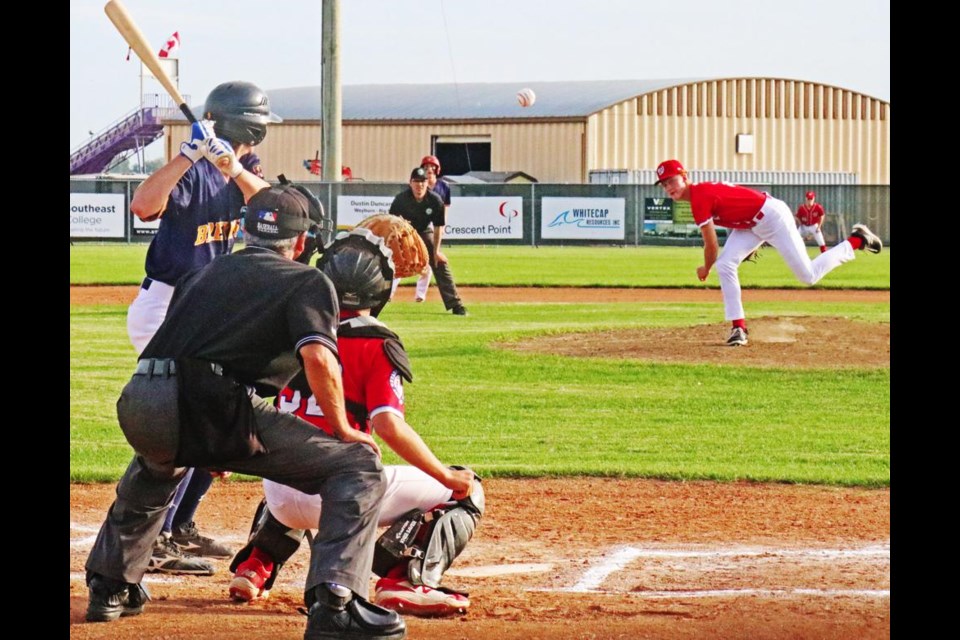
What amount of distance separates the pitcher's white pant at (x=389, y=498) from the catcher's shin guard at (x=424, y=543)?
0.14 feet

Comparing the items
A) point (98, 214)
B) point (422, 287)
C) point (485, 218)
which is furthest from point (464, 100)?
point (422, 287)

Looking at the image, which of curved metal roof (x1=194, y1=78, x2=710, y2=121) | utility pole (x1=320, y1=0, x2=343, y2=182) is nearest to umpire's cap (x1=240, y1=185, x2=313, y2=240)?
utility pole (x1=320, y1=0, x2=343, y2=182)

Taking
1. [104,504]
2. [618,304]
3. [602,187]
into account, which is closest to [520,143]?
[602,187]

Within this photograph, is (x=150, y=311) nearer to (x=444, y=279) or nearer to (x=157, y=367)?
(x=157, y=367)

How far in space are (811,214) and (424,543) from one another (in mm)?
30079

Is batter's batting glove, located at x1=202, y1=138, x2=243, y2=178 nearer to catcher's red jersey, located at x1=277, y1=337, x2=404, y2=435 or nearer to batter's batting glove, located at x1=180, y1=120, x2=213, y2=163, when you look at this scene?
batter's batting glove, located at x1=180, y1=120, x2=213, y2=163

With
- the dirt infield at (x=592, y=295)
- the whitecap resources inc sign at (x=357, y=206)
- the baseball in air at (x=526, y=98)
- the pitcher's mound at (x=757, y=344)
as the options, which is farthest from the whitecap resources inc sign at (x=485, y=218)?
the baseball in air at (x=526, y=98)

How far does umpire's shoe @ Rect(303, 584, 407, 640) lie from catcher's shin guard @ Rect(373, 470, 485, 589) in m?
0.53

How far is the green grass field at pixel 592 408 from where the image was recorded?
9062 millimetres

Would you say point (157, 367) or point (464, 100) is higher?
point (464, 100)

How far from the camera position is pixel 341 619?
15.1 feet
